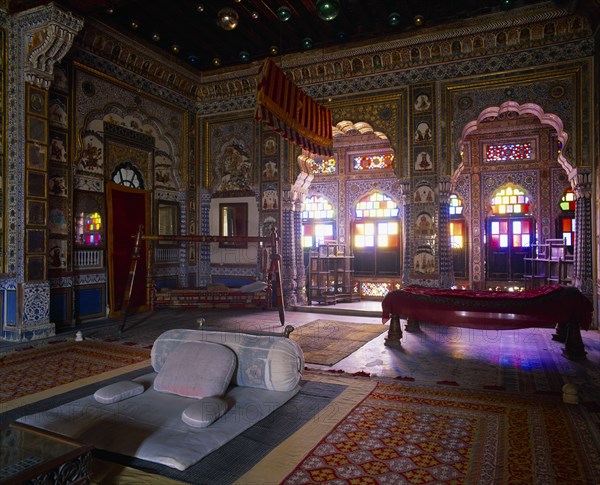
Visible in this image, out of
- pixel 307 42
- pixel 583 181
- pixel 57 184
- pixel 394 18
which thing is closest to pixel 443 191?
pixel 583 181

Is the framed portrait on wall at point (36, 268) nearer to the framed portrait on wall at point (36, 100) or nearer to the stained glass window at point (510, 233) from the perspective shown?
the framed portrait on wall at point (36, 100)

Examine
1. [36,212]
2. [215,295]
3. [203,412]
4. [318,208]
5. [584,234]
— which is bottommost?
[203,412]

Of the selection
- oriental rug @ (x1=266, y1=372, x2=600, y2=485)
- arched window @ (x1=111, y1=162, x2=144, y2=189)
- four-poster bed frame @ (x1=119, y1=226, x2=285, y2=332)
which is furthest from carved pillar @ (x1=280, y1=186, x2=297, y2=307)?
oriental rug @ (x1=266, y1=372, x2=600, y2=485)

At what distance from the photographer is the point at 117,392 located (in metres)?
3.63

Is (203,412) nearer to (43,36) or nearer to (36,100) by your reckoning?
(36,100)

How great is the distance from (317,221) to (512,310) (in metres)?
9.19

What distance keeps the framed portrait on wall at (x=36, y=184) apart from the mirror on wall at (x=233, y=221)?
4.45m

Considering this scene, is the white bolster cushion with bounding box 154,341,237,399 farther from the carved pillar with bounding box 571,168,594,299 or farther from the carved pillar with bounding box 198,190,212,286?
the carved pillar with bounding box 198,190,212,286

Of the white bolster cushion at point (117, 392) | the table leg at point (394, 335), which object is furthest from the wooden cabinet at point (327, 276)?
the white bolster cushion at point (117, 392)

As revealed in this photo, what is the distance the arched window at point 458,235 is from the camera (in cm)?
1333

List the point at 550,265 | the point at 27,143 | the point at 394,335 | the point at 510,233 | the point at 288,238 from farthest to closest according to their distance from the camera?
the point at 510,233 → the point at 550,265 → the point at 288,238 → the point at 27,143 → the point at 394,335

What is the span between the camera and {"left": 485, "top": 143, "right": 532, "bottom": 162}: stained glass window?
12867 millimetres

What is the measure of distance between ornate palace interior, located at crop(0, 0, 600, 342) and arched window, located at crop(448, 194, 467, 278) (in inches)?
72.1

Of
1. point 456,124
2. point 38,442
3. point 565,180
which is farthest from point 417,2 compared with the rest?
point 38,442
